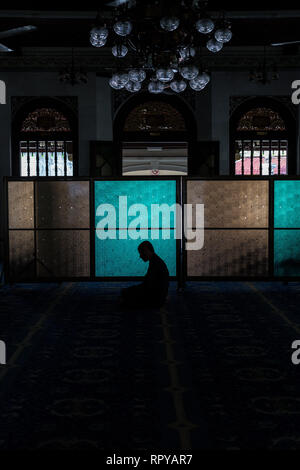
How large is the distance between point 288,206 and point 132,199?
2.08 meters

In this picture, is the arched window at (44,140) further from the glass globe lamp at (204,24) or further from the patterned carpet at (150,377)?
the glass globe lamp at (204,24)

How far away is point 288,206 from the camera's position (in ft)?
21.0

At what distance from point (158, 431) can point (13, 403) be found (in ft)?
2.76

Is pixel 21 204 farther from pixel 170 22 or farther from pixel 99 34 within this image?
pixel 170 22

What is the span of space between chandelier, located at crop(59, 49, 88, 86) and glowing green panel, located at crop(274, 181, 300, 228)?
3.81m

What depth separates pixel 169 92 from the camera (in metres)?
8.71

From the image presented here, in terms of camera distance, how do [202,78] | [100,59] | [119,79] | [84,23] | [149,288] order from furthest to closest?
[100,59], [84,23], [202,78], [119,79], [149,288]

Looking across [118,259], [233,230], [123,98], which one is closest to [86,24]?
[123,98]

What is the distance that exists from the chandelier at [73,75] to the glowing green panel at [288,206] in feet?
12.5

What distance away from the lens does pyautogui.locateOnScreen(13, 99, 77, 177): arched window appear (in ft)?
28.7
